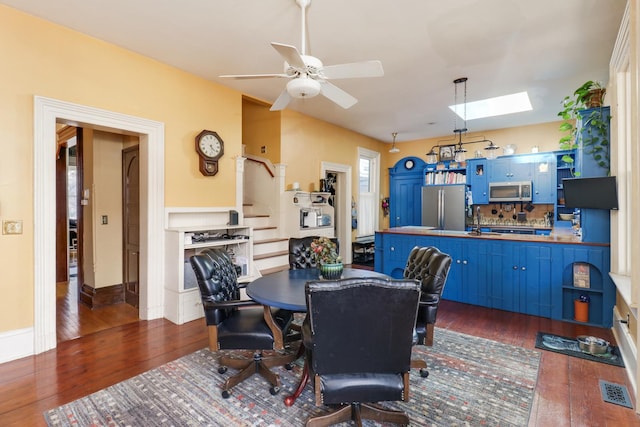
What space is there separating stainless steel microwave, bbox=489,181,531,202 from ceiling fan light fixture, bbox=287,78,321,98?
5.51 m

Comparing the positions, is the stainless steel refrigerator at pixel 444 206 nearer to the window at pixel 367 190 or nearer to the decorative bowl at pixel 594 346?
the window at pixel 367 190

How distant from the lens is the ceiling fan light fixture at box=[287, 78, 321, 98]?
7.66ft

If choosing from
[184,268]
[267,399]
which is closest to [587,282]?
[267,399]

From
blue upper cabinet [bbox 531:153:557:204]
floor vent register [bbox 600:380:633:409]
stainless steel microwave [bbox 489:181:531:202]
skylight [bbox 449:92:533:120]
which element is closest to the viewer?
floor vent register [bbox 600:380:633:409]

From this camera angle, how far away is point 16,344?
110 inches

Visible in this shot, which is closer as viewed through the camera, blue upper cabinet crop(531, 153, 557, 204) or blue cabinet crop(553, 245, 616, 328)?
blue cabinet crop(553, 245, 616, 328)

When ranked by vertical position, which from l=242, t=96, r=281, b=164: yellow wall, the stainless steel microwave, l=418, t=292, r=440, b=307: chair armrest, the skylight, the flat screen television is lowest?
l=418, t=292, r=440, b=307: chair armrest

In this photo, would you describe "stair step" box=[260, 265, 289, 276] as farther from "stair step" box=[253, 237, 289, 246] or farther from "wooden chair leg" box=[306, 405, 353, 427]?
"wooden chair leg" box=[306, 405, 353, 427]

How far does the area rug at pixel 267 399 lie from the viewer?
1.99 m

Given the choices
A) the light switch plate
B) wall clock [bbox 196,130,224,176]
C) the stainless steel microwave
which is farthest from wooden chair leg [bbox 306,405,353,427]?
the stainless steel microwave

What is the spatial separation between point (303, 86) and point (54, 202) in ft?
8.67

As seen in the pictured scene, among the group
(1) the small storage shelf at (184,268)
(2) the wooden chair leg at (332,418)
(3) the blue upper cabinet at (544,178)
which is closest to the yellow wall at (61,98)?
(1) the small storage shelf at (184,268)

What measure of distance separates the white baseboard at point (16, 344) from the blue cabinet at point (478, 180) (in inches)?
283

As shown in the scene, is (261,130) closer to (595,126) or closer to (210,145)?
(210,145)
